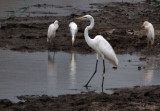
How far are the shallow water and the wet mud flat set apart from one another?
0.70 m

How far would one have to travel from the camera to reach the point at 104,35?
20.2m

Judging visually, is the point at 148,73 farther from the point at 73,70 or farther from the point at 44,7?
the point at 44,7

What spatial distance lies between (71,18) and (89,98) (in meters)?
15.0

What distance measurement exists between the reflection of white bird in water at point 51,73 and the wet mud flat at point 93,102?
1343 millimetres

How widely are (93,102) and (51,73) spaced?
13.5 feet

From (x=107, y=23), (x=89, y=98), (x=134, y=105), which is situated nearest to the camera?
(x=134, y=105)

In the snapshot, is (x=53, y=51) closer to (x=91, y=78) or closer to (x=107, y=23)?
(x=91, y=78)

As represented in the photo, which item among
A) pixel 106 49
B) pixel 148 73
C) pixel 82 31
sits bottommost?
pixel 148 73

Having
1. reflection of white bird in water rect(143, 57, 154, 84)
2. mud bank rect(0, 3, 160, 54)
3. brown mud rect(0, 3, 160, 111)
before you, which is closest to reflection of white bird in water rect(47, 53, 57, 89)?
brown mud rect(0, 3, 160, 111)

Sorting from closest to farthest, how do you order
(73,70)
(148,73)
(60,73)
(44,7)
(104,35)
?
(60,73), (148,73), (73,70), (104,35), (44,7)

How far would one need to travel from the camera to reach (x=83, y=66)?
49.9 feet

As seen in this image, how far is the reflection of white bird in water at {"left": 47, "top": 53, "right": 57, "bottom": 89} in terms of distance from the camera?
12.7 meters

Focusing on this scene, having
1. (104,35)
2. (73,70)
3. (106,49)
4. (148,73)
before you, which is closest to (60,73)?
(73,70)

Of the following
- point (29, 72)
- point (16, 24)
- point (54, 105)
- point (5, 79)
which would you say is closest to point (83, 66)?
point (29, 72)
